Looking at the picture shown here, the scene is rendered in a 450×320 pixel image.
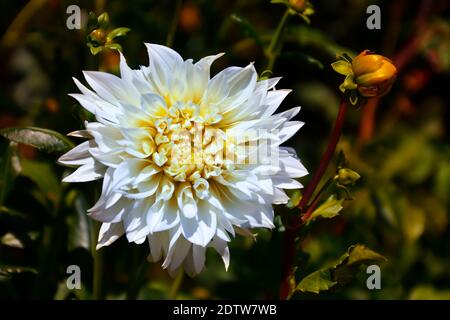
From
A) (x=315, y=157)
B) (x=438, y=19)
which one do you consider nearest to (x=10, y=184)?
(x=315, y=157)

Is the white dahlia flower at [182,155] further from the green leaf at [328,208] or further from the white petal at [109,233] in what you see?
the green leaf at [328,208]

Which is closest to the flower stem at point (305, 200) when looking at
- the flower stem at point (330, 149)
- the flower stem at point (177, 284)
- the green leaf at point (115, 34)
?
the flower stem at point (330, 149)

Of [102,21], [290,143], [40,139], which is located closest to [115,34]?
[102,21]

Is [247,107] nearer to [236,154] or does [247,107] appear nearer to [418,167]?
[236,154]

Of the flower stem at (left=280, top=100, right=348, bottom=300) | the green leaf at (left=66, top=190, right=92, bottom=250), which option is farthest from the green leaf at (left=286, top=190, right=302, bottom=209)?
the green leaf at (left=66, top=190, right=92, bottom=250)

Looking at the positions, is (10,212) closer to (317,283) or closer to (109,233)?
(109,233)

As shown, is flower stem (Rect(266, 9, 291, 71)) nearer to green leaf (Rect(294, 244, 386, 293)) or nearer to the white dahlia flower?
the white dahlia flower
